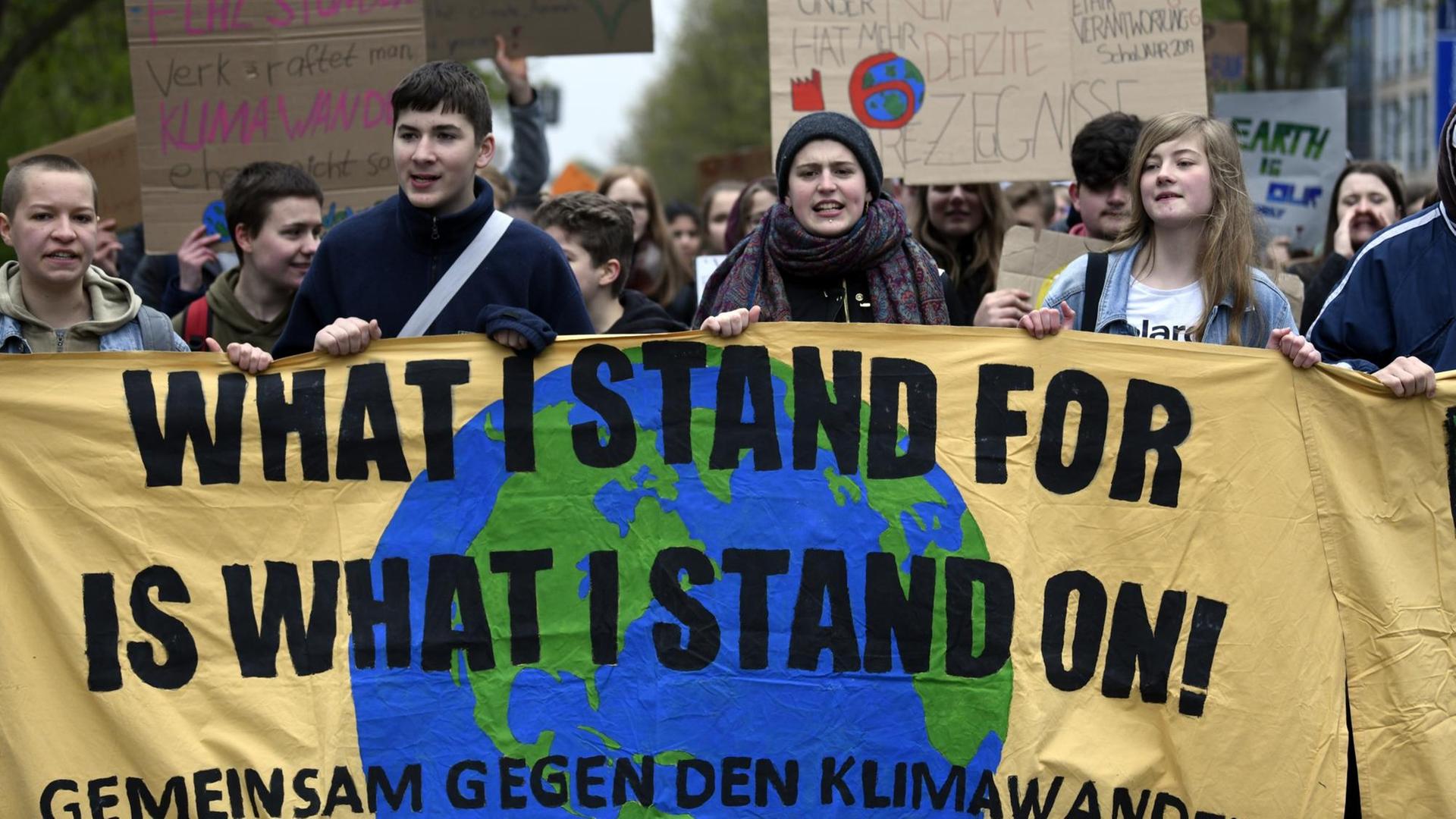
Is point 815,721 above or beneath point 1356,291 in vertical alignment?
beneath

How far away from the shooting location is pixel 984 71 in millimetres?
6246

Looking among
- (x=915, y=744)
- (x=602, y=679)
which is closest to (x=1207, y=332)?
(x=915, y=744)

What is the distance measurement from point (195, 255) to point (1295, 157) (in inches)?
227

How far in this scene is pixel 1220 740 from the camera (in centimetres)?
394

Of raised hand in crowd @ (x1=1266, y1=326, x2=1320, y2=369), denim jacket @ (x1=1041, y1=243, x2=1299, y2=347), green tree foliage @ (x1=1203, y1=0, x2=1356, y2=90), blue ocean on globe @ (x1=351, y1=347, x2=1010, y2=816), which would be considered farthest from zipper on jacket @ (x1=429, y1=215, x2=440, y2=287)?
green tree foliage @ (x1=1203, y1=0, x2=1356, y2=90)

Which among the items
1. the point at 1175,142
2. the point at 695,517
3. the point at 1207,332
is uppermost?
the point at 1175,142

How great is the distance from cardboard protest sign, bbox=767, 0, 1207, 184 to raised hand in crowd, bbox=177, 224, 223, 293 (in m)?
2.14

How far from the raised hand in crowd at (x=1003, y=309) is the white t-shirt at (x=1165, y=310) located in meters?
0.37

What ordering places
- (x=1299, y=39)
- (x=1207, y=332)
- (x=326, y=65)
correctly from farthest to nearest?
1. (x=1299, y=39)
2. (x=326, y=65)
3. (x=1207, y=332)

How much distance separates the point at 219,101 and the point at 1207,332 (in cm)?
382

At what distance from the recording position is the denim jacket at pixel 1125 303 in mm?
4242

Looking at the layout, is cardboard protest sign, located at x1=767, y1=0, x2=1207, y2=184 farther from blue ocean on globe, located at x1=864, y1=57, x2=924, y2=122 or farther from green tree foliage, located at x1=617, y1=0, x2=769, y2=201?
green tree foliage, located at x1=617, y1=0, x2=769, y2=201

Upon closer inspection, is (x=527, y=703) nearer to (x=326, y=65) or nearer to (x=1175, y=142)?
(x=1175, y=142)

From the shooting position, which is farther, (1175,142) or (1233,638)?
(1175,142)
